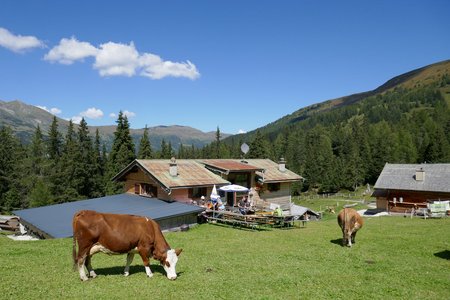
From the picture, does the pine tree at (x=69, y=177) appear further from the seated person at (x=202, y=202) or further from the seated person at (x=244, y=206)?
the seated person at (x=244, y=206)

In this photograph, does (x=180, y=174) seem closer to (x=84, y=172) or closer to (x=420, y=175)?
(x=420, y=175)

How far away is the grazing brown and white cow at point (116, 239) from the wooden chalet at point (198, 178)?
1906cm

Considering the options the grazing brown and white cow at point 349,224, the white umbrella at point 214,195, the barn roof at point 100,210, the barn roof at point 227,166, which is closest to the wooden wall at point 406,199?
the barn roof at point 227,166

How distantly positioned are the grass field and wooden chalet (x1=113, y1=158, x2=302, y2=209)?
11.8 m

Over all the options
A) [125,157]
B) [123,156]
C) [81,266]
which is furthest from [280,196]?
[81,266]

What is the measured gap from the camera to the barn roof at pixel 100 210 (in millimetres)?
24694

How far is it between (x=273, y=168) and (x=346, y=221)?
27012 mm

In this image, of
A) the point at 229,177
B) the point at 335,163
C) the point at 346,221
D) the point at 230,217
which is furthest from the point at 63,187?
the point at 335,163

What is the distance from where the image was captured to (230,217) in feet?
97.3

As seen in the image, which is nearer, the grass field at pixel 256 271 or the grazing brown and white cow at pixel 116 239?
the grass field at pixel 256 271

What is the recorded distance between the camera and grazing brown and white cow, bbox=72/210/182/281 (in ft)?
37.3

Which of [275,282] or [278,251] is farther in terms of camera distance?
[278,251]

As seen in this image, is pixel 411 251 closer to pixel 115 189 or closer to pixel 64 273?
pixel 64 273

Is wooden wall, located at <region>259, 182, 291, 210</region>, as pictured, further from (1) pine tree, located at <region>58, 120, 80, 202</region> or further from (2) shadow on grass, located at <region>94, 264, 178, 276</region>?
(1) pine tree, located at <region>58, 120, 80, 202</region>
